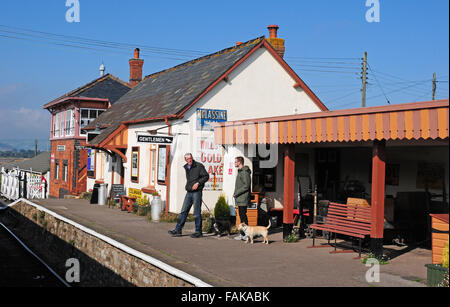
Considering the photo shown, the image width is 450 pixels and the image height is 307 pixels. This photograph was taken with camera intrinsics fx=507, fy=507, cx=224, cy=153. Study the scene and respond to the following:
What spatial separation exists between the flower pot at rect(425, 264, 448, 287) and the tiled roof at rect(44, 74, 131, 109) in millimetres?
24537

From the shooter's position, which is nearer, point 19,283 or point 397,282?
point 397,282

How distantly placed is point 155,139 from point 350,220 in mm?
6594

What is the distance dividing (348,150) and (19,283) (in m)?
9.45

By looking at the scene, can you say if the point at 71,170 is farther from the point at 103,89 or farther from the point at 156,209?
the point at 156,209

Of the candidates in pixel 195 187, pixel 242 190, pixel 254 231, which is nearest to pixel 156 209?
pixel 195 187

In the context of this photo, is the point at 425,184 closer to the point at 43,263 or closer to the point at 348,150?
the point at 348,150

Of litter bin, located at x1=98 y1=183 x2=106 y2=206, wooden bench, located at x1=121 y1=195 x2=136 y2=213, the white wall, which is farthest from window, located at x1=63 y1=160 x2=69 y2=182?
wooden bench, located at x1=121 y1=195 x2=136 y2=213

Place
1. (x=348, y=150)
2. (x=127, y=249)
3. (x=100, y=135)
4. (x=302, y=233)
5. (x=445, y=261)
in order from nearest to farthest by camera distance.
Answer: (x=445, y=261)
(x=127, y=249)
(x=302, y=233)
(x=348, y=150)
(x=100, y=135)

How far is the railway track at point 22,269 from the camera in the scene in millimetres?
11859

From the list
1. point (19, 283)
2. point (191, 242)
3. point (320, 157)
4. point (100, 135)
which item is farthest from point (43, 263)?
point (320, 157)

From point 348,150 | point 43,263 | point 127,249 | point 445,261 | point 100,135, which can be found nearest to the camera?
point 445,261

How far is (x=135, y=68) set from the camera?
30516 millimetres

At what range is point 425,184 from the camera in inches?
490
